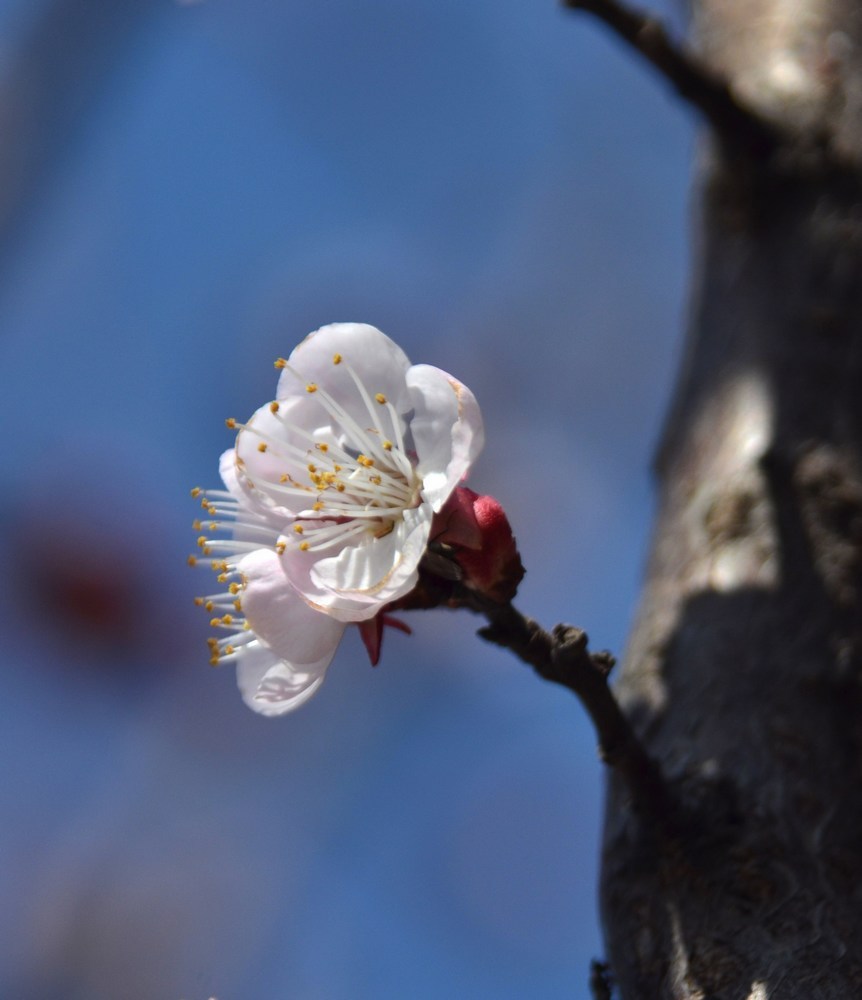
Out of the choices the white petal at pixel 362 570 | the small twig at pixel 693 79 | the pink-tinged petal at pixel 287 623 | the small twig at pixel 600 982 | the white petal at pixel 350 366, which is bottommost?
the small twig at pixel 600 982

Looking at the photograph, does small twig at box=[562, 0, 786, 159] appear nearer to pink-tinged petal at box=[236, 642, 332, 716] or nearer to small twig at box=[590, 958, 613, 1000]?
pink-tinged petal at box=[236, 642, 332, 716]

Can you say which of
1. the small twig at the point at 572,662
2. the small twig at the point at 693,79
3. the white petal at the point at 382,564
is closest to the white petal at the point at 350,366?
the white petal at the point at 382,564

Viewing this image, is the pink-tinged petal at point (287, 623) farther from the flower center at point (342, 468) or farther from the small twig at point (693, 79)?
the small twig at point (693, 79)

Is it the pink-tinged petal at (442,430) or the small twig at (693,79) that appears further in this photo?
the small twig at (693,79)

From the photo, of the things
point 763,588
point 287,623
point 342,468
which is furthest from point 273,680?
point 763,588

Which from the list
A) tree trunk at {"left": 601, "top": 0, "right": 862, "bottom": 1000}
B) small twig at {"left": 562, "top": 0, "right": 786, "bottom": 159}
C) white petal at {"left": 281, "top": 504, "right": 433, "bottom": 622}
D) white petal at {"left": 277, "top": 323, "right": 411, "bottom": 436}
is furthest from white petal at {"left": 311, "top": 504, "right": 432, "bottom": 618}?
small twig at {"left": 562, "top": 0, "right": 786, "bottom": 159}

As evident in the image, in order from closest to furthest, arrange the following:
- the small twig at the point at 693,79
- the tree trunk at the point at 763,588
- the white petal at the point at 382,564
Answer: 1. the white petal at the point at 382,564
2. the tree trunk at the point at 763,588
3. the small twig at the point at 693,79

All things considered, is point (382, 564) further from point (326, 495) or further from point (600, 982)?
point (600, 982)

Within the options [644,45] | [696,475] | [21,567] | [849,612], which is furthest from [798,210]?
[21,567]
